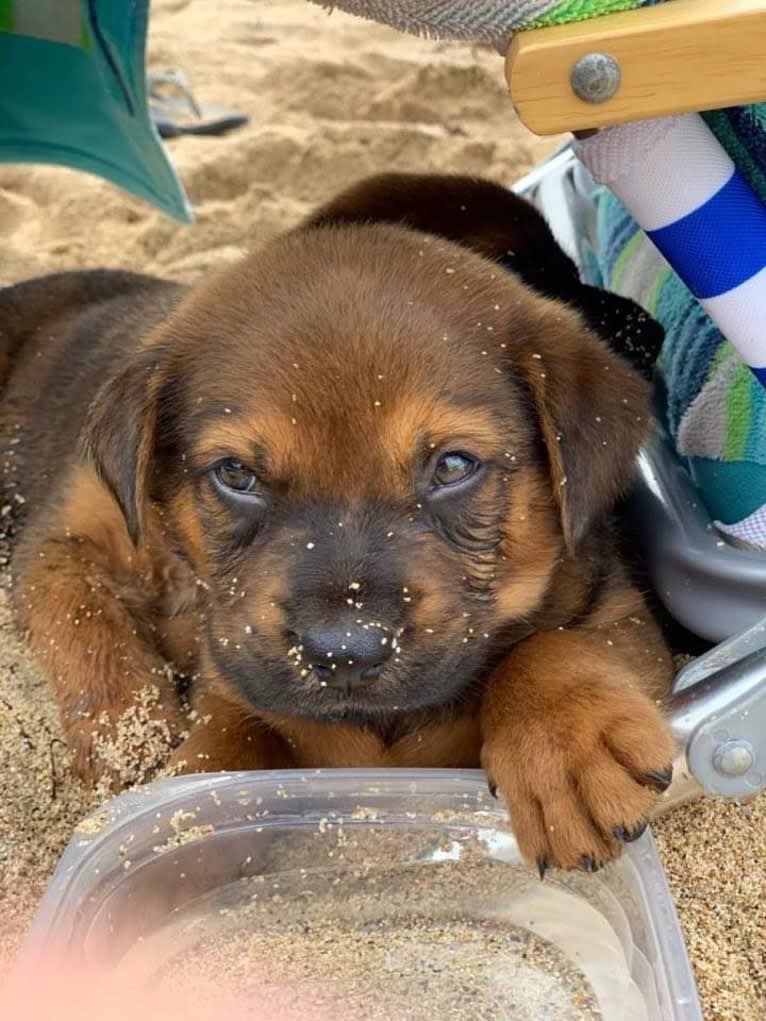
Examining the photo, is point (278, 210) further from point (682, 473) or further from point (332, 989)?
point (332, 989)

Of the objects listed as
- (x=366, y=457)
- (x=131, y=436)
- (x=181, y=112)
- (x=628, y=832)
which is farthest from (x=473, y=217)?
(x=181, y=112)

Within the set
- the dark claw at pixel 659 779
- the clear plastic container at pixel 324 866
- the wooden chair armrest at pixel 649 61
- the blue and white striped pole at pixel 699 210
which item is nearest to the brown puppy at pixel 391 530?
the dark claw at pixel 659 779

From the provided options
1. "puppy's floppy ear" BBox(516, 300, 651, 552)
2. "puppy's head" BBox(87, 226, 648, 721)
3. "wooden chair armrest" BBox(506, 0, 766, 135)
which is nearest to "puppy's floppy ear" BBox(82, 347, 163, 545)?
"puppy's head" BBox(87, 226, 648, 721)

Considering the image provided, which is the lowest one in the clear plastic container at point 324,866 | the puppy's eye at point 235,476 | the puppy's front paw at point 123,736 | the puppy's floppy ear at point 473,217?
the puppy's front paw at point 123,736

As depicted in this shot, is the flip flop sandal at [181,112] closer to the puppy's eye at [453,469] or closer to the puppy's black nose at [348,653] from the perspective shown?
the puppy's eye at [453,469]

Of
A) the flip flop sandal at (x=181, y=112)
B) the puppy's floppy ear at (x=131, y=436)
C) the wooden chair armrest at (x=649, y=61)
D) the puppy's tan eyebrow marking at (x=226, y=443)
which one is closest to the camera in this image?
the wooden chair armrest at (x=649, y=61)

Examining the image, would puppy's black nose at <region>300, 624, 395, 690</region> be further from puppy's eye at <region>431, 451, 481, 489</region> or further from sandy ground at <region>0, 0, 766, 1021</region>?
sandy ground at <region>0, 0, 766, 1021</region>
